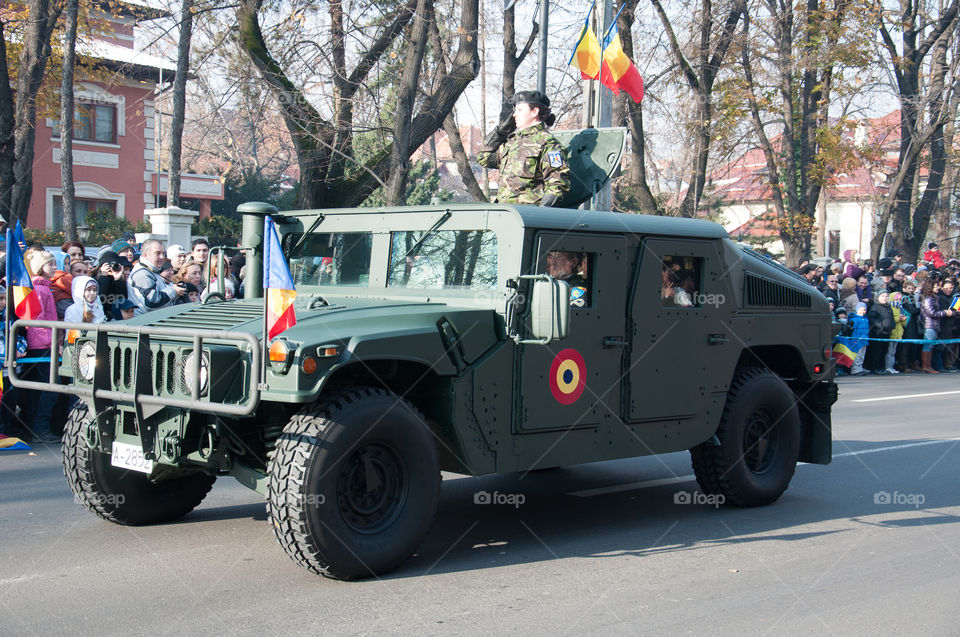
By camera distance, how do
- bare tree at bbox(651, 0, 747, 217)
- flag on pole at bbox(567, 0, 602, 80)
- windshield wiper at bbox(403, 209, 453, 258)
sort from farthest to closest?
bare tree at bbox(651, 0, 747, 217)
flag on pole at bbox(567, 0, 602, 80)
windshield wiper at bbox(403, 209, 453, 258)

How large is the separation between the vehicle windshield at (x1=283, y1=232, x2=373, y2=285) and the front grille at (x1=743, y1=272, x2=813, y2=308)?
271 cm

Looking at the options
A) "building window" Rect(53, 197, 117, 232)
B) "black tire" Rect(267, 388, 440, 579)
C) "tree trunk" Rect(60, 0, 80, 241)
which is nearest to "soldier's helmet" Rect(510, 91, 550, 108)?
"black tire" Rect(267, 388, 440, 579)

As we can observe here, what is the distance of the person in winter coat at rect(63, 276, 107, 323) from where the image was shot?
9.52m

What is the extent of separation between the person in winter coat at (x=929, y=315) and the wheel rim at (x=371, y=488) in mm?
16664

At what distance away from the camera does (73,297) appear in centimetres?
985

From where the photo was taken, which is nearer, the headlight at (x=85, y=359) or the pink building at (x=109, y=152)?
the headlight at (x=85, y=359)

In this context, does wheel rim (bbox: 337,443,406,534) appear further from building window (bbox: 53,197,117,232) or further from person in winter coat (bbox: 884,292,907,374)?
building window (bbox: 53,197,117,232)

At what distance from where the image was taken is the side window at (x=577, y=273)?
600 centimetres

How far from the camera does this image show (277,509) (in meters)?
5.00

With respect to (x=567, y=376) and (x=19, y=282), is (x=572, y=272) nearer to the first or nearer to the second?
(x=567, y=376)

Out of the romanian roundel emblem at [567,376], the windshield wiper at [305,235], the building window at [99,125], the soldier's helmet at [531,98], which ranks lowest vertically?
the romanian roundel emblem at [567,376]

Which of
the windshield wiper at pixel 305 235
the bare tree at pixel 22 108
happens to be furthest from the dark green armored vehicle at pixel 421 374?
the bare tree at pixel 22 108

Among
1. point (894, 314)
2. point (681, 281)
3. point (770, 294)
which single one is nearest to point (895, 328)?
point (894, 314)

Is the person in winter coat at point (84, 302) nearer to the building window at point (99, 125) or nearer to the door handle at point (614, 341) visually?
the door handle at point (614, 341)
